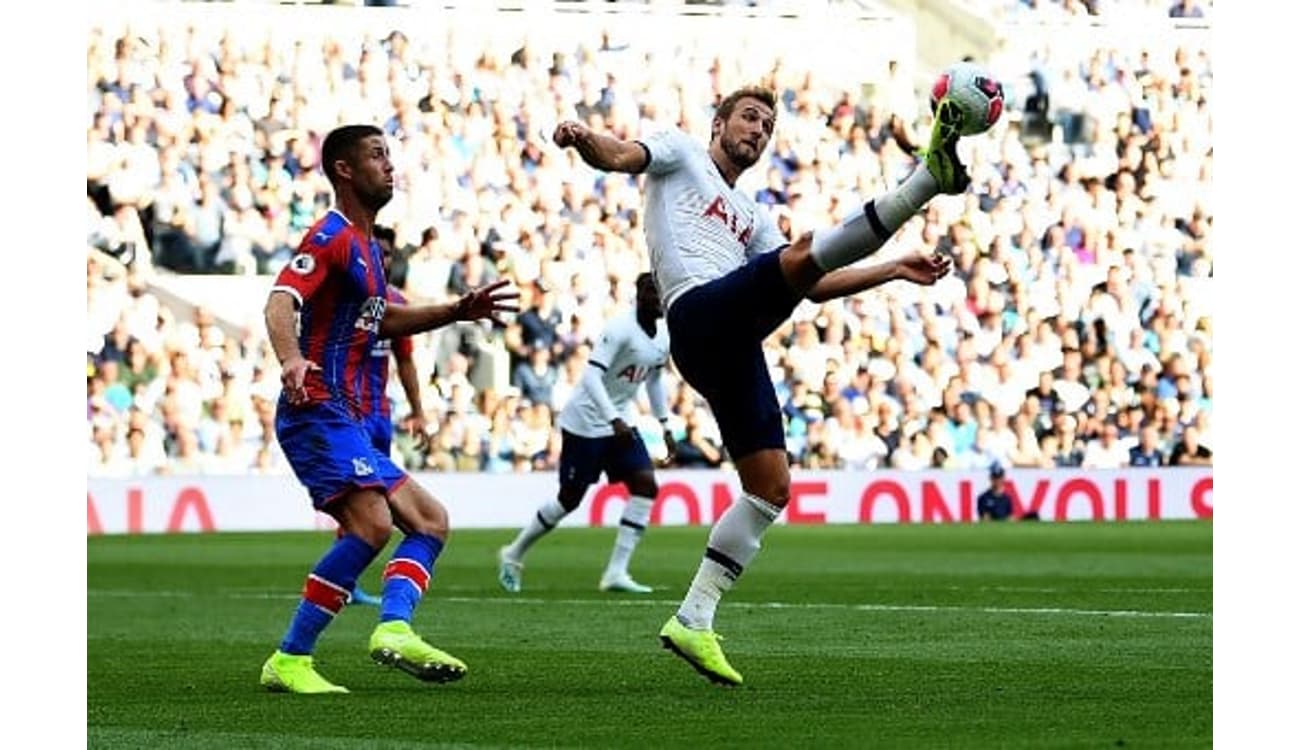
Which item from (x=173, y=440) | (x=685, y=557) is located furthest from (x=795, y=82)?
(x=685, y=557)

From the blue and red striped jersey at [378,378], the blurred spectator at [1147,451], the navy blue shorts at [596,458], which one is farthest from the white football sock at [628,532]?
the blurred spectator at [1147,451]

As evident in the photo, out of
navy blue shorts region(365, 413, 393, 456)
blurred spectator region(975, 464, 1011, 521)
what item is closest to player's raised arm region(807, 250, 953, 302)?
navy blue shorts region(365, 413, 393, 456)

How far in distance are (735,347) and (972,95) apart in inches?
63.6

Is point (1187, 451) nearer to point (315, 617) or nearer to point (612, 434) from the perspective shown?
point (612, 434)

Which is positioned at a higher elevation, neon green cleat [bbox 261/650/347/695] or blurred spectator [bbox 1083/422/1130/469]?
neon green cleat [bbox 261/650/347/695]

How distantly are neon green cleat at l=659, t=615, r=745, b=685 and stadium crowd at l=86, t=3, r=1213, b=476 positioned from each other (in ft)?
64.2

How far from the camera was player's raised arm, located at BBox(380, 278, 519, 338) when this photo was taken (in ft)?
35.3

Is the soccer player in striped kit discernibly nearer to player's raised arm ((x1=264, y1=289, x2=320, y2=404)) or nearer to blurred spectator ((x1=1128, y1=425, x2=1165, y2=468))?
player's raised arm ((x1=264, y1=289, x2=320, y2=404))

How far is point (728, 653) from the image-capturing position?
12.3 m

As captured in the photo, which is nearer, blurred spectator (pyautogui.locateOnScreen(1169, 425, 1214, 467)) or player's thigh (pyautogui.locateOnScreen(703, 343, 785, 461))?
player's thigh (pyautogui.locateOnScreen(703, 343, 785, 461))

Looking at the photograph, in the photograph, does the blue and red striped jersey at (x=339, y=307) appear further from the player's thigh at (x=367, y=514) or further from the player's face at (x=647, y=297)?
the player's face at (x=647, y=297)
